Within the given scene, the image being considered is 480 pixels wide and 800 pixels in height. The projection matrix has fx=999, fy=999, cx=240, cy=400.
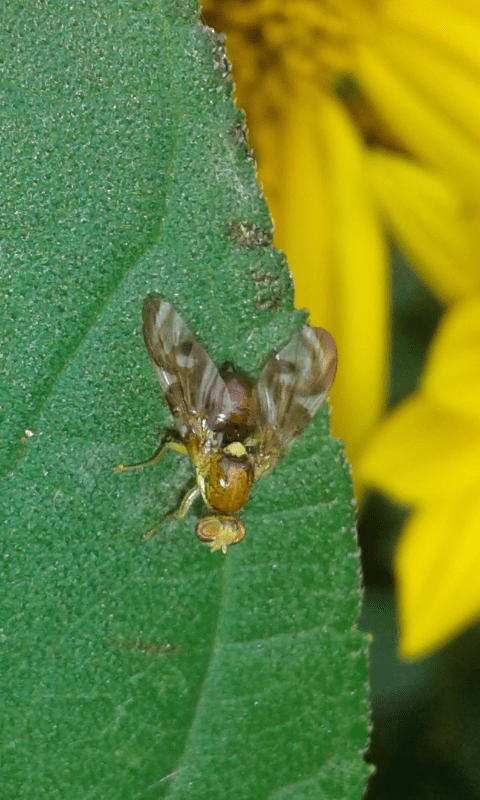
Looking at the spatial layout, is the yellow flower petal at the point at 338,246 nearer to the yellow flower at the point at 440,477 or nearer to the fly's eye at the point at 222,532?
the yellow flower at the point at 440,477

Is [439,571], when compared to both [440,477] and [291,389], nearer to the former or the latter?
[440,477]

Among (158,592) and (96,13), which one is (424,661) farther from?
(96,13)

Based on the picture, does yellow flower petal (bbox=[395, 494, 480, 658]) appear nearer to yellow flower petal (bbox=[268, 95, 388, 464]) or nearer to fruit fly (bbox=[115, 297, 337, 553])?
yellow flower petal (bbox=[268, 95, 388, 464])

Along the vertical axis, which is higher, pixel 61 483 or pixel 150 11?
pixel 150 11

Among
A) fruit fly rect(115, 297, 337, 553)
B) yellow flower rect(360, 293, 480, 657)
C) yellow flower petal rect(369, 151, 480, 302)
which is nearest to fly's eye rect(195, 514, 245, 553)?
fruit fly rect(115, 297, 337, 553)

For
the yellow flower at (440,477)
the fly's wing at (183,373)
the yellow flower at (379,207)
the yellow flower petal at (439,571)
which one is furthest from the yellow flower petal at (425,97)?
the fly's wing at (183,373)

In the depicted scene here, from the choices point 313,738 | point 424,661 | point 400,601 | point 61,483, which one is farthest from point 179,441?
point 424,661
